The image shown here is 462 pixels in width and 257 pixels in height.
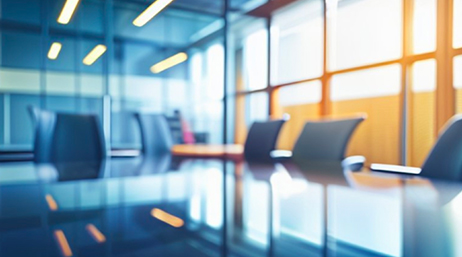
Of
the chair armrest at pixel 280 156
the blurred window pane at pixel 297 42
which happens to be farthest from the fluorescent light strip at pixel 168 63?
the chair armrest at pixel 280 156

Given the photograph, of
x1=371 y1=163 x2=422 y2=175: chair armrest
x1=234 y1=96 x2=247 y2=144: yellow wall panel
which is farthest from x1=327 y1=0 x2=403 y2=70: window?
x1=371 y1=163 x2=422 y2=175: chair armrest

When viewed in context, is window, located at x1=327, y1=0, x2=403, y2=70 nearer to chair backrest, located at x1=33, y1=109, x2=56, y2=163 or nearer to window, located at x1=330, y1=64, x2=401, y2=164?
window, located at x1=330, y1=64, x2=401, y2=164

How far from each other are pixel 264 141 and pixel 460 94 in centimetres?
265

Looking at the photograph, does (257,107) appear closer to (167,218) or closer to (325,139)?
(325,139)

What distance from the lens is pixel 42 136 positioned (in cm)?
232

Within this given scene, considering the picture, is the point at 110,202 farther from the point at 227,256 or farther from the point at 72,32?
the point at 72,32

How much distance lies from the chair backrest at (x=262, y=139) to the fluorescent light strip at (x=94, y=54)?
499cm

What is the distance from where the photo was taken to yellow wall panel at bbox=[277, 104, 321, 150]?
18.5 ft

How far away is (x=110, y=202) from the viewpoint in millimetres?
502

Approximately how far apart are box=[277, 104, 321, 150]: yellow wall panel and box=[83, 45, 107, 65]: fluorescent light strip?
3907 mm

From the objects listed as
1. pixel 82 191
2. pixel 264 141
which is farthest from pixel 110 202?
pixel 264 141

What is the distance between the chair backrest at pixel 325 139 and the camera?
193 centimetres

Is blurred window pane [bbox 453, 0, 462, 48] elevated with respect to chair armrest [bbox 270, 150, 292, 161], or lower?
elevated

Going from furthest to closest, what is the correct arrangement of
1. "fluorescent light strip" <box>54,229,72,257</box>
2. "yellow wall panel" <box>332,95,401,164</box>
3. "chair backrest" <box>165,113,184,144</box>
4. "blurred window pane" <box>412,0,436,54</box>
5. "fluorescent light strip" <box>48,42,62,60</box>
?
"chair backrest" <box>165,113,184,144</box> < "fluorescent light strip" <box>48,42,62,60</box> < "yellow wall panel" <box>332,95,401,164</box> < "blurred window pane" <box>412,0,436,54</box> < "fluorescent light strip" <box>54,229,72,257</box>
